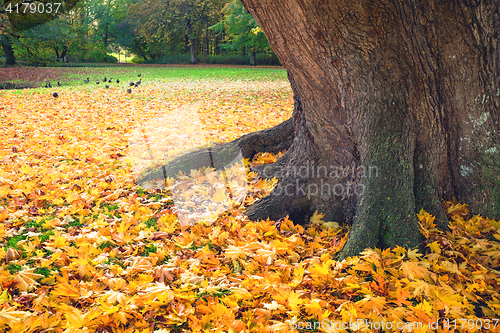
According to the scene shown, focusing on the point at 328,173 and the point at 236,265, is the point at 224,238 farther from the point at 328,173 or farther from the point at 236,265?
the point at 328,173

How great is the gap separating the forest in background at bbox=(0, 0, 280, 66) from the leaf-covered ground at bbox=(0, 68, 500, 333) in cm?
2158

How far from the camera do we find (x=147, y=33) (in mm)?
38531

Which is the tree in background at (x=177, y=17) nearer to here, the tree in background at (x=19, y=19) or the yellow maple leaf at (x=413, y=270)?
the tree in background at (x=19, y=19)

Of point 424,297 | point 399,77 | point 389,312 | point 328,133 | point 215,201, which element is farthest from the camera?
point 215,201

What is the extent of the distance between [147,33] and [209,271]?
137 ft

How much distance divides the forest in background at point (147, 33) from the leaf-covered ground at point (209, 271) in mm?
21580

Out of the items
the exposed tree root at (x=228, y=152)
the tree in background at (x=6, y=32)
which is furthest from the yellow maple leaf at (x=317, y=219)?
Result: the tree in background at (x=6, y=32)

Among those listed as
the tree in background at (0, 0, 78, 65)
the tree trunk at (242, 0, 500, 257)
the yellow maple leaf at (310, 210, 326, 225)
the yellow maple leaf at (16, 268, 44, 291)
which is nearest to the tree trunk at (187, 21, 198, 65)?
the tree in background at (0, 0, 78, 65)

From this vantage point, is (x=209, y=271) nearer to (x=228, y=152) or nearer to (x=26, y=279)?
(x=26, y=279)

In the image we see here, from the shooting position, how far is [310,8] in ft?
7.50

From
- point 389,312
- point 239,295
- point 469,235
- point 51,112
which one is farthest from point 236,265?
point 51,112

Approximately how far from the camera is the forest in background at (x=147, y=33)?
24891mm

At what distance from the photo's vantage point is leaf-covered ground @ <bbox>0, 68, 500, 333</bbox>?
1.85 metres

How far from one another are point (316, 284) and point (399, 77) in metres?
1.70
